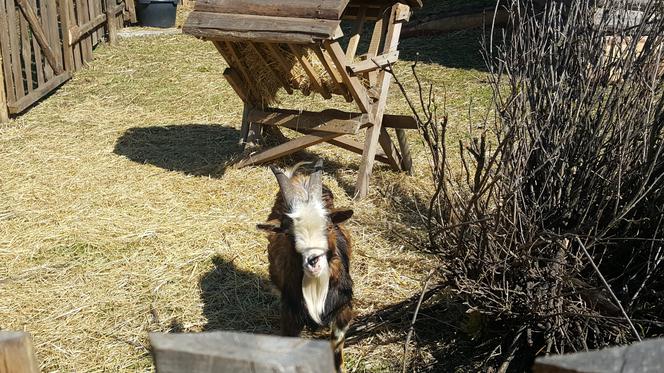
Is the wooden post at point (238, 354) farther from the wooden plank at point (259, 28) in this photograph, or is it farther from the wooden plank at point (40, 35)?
the wooden plank at point (40, 35)

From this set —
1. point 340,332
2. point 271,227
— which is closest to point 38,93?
point 271,227

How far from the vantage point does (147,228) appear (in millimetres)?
6562

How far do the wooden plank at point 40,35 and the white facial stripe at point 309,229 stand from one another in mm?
6960

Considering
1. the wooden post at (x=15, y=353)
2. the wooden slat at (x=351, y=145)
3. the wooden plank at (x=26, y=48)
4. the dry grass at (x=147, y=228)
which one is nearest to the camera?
the wooden post at (x=15, y=353)

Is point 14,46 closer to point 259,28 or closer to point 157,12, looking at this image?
point 259,28

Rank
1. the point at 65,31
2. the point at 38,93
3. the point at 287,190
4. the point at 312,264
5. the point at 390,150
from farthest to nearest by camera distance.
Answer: the point at 65,31
the point at 38,93
the point at 390,150
the point at 287,190
the point at 312,264

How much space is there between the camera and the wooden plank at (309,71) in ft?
21.2

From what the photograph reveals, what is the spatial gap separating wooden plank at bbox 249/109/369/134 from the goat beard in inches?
110

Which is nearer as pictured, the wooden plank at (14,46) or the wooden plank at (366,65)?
the wooden plank at (366,65)

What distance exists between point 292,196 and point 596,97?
72.4 inches

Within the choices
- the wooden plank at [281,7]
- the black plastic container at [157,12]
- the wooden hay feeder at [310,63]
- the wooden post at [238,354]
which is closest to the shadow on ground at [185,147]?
the wooden hay feeder at [310,63]

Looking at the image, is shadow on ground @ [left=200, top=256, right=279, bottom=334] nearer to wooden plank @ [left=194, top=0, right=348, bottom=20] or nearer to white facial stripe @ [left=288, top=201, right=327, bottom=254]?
white facial stripe @ [left=288, top=201, right=327, bottom=254]

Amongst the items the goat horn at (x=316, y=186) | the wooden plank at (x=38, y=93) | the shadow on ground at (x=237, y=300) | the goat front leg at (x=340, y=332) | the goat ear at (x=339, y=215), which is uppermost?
the goat horn at (x=316, y=186)

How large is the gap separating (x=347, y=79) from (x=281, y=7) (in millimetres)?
823
